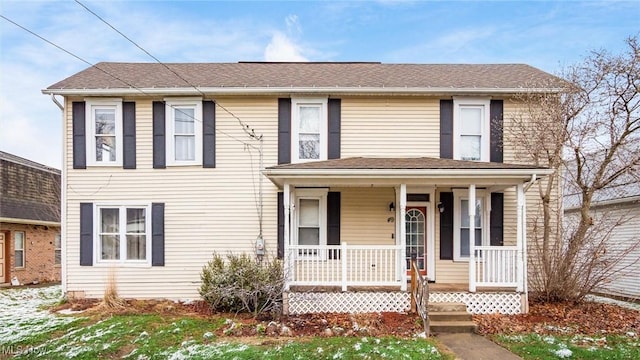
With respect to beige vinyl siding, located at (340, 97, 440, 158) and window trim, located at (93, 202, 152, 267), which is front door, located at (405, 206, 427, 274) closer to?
beige vinyl siding, located at (340, 97, 440, 158)

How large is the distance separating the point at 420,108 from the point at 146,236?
7791 mm

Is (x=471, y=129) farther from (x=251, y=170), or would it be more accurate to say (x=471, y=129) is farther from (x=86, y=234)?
(x=86, y=234)

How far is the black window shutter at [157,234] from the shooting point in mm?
9773

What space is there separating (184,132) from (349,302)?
5.92m

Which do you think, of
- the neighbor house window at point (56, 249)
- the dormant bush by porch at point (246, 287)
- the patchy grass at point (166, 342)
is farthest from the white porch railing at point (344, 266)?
the neighbor house window at point (56, 249)

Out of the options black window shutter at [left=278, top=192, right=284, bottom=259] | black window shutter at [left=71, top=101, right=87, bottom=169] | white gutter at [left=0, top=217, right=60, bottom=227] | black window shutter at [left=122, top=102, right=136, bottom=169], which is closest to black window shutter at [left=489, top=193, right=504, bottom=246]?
black window shutter at [left=278, top=192, right=284, bottom=259]

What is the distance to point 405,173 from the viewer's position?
8148 millimetres

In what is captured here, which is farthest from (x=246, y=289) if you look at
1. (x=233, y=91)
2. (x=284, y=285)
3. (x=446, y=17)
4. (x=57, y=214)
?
(x=57, y=214)

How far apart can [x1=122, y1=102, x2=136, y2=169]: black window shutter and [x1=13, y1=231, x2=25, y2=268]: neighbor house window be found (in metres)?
8.02

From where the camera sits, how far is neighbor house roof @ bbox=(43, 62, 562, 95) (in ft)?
31.7

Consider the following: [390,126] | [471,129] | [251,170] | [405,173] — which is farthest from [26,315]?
[471,129]

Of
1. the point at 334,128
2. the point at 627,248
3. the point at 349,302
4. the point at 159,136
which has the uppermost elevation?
the point at 334,128

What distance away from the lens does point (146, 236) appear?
9.85 metres

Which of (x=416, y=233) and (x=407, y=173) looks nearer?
(x=407, y=173)
